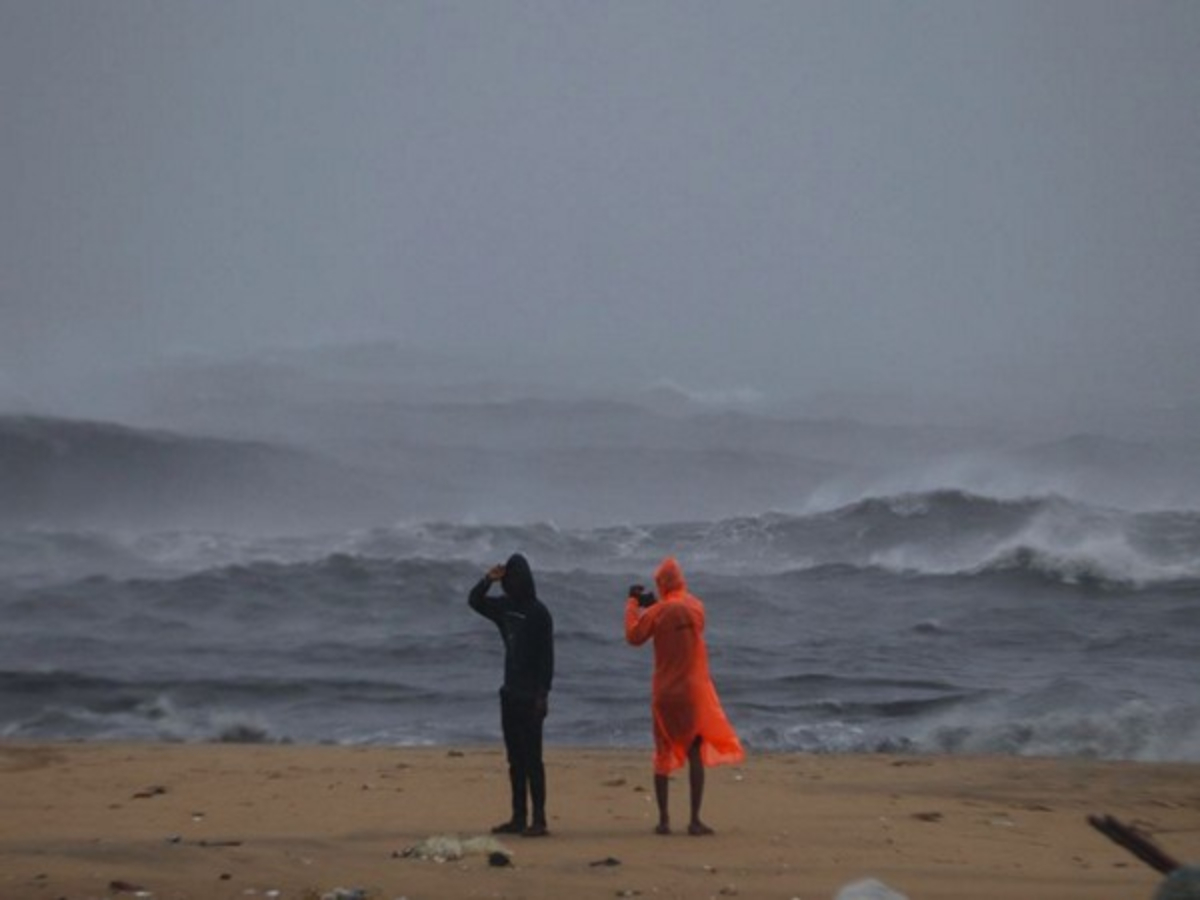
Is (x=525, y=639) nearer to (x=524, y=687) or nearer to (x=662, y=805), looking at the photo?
(x=524, y=687)

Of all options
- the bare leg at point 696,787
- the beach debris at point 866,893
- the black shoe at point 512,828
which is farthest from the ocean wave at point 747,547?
the beach debris at point 866,893

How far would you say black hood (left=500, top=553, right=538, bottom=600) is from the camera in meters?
8.80

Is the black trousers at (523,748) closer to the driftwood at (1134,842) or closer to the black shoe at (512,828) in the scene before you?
the black shoe at (512,828)

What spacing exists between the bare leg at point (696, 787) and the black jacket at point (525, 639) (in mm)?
773

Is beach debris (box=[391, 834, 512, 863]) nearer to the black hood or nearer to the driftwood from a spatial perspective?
the black hood

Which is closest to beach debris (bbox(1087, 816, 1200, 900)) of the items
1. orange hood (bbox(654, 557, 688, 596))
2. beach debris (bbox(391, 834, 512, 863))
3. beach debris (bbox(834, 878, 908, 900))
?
beach debris (bbox(834, 878, 908, 900))

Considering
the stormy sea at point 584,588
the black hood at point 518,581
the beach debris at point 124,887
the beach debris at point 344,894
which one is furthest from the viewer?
the stormy sea at point 584,588

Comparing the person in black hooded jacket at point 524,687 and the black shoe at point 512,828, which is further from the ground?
the person in black hooded jacket at point 524,687

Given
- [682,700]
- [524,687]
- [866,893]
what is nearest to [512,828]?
[524,687]

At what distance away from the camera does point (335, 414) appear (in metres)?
54.8

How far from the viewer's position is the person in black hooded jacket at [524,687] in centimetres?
874

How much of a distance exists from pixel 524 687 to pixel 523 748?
29 cm

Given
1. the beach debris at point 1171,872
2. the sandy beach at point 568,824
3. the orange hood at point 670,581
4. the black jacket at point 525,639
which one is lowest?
the sandy beach at point 568,824

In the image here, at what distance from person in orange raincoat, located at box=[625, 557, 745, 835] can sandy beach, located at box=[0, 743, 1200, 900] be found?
1.15 ft
